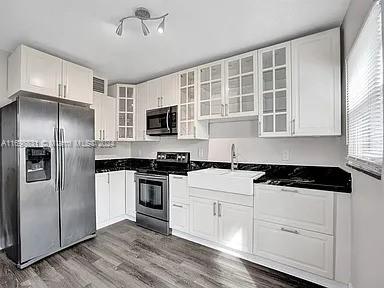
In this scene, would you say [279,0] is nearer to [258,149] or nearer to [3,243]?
[258,149]

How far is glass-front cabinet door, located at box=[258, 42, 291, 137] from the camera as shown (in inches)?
88.7

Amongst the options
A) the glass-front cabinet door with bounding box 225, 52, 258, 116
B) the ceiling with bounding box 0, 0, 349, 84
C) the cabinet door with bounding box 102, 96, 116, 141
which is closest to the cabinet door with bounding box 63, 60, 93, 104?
the ceiling with bounding box 0, 0, 349, 84

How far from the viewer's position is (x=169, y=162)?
3709 mm

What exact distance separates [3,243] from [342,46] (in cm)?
427

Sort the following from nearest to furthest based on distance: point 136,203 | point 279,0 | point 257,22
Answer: point 279,0
point 257,22
point 136,203

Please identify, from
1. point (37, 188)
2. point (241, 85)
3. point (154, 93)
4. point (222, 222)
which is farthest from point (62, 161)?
point (241, 85)

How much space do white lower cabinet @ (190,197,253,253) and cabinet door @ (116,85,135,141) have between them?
1.78m

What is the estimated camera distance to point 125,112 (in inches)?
149

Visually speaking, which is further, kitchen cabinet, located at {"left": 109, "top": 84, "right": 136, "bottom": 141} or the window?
kitchen cabinet, located at {"left": 109, "top": 84, "right": 136, "bottom": 141}

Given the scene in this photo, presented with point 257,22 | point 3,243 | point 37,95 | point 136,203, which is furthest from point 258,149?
point 3,243

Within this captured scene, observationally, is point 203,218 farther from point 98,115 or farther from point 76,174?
point 98,115

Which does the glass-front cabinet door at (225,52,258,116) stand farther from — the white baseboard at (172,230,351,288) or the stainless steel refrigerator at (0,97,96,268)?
the stainless steel refrigerator at (0,97,96,268)

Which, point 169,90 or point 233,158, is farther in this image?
point 169,90

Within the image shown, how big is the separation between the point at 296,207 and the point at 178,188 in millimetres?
1500
